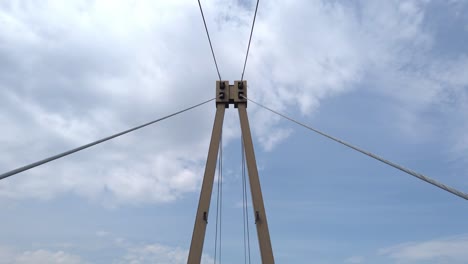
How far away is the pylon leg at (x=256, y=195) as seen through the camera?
28.8 ft

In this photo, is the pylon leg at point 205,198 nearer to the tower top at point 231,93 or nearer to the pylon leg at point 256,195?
the tower top at point 231,93

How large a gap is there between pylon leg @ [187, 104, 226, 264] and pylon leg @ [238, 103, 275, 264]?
617mm

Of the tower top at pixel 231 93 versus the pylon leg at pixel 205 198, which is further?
the tower top at pixel 231 93

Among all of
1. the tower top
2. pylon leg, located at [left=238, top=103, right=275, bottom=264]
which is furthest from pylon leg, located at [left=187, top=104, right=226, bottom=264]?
pylon leg, located at [left=238, top=103, right=275, bottom=264]

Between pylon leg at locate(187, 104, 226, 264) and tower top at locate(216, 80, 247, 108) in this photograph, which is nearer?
pylon leg at locate(187, 104, 226, 264)

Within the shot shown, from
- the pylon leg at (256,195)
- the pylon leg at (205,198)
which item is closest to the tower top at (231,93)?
the pylon leg at (256,195)

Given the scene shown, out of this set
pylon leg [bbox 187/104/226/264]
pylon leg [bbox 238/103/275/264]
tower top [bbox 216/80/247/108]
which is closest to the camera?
pylon leg [bbox 187/104/226/264]

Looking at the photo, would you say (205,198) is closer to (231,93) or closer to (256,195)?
(256,195)

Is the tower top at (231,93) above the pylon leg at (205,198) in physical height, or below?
above

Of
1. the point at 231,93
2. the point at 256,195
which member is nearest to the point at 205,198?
the point at 256,195

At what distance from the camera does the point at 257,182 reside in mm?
9508

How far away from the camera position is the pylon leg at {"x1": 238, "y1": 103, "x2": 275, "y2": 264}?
8.79 metres

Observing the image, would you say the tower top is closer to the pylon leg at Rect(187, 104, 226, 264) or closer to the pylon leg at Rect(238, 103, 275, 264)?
the pylon leg at Rect(238, 103, 275, 264)

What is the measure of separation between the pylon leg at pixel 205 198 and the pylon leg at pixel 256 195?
0.62 metres
